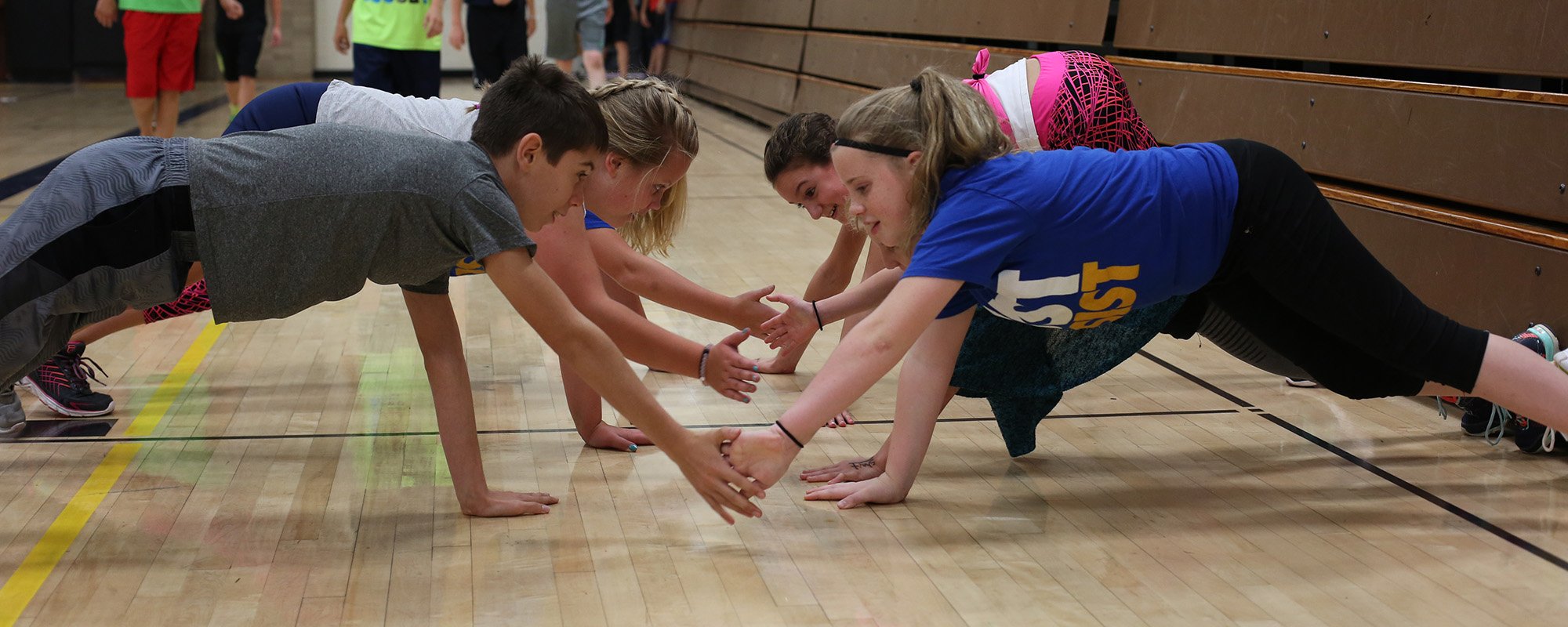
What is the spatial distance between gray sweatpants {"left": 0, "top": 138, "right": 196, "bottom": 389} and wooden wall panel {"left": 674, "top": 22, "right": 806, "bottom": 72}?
7334mm

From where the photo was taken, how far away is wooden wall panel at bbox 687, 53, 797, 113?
915cm

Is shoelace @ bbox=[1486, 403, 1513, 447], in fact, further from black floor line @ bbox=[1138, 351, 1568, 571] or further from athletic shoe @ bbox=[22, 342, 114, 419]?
athletic shoe @ bbox=[22, 342, 114, 419]

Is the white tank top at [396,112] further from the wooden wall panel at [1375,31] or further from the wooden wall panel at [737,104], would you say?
the wooden wall panel at [737,104]

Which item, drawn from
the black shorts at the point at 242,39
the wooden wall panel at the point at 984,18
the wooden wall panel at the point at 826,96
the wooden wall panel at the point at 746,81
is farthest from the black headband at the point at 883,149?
the wooden wall panel at the point at 746,81

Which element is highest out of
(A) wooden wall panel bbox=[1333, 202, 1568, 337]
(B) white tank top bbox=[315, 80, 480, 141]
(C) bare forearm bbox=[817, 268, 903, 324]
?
(B) white tank top bbox=[315, 80, 480, 141]

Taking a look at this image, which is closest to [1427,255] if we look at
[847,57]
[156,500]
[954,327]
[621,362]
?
[954,327]

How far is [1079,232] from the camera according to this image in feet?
6.18

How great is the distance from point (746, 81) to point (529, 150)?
8758 mm

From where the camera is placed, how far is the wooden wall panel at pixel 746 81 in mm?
9148

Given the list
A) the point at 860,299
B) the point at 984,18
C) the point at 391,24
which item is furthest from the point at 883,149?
the point at 984,18

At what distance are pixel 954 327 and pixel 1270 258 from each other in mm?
Result: 524

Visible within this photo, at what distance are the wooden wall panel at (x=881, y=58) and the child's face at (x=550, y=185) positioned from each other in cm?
363

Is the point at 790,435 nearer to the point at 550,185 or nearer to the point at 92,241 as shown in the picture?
the point at 550,185

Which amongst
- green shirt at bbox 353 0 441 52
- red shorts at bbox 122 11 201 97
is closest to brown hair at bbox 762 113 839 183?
green shirt at bbox 353 0 441 52
